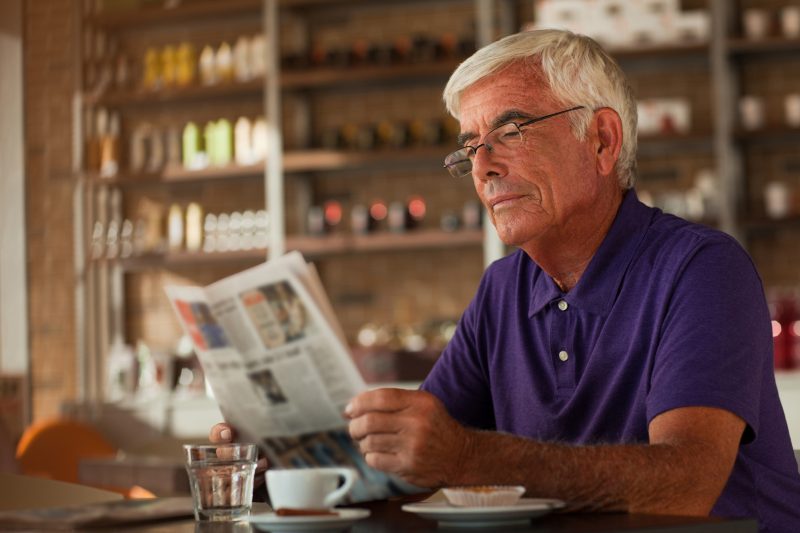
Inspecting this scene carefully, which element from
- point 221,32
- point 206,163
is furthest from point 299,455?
point 221,32

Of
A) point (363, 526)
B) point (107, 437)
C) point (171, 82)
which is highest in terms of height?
point (171, 82)

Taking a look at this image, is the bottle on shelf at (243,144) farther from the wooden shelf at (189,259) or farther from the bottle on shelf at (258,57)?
the wooden shelf at (189,259)

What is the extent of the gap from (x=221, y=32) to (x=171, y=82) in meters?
0.49

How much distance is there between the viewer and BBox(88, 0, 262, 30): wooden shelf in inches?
263

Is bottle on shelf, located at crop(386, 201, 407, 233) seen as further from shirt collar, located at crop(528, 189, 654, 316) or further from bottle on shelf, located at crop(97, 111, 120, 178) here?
shirt collar, located at crop(528, 189, 654, 316)

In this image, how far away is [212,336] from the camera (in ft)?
5.03

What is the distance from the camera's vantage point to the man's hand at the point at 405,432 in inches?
51.9

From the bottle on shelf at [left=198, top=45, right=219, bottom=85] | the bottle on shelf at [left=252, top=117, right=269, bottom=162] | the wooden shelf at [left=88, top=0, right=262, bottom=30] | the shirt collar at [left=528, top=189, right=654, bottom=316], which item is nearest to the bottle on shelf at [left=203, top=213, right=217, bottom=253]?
the bottle on shelf at [left=252, top=117, right=269, bottom=162]

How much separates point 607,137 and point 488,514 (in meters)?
0.92

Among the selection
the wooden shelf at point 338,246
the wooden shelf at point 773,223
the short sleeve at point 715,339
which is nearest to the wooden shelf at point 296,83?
the wooden shelf at point 338,246

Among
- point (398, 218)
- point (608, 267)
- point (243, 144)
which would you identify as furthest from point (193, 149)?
point (608, 267)

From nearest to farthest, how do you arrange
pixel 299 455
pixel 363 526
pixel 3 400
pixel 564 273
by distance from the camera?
1. pixel 363 526
2. pixel 299 455
3. pixel 564 273
4. pixel 3 400

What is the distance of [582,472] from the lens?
1.37 meters

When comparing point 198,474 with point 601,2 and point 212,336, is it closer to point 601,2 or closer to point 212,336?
point 212,336
